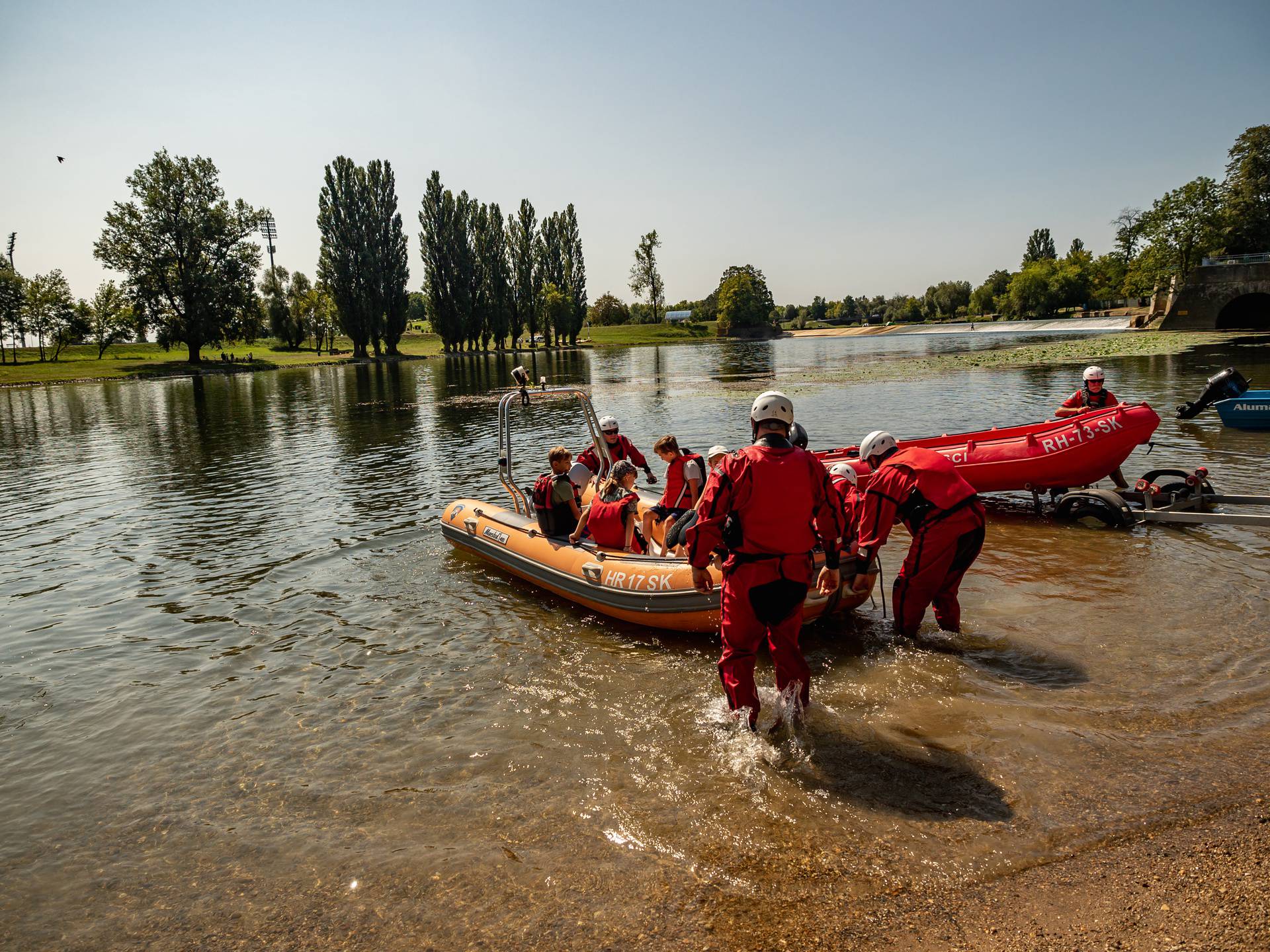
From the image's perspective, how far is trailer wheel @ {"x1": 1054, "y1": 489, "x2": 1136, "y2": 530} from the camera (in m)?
9.64

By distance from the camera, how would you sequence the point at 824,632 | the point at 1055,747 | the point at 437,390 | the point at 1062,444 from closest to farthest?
1. the point at 1055,747
2. the point at 824,632
3. the point at 1062,444
4. the point at 437,390

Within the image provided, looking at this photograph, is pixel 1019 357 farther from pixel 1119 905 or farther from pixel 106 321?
pixel 106 321

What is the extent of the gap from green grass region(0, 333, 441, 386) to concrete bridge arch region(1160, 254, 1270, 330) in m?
63.2

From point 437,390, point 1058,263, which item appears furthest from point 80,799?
point 1058,263

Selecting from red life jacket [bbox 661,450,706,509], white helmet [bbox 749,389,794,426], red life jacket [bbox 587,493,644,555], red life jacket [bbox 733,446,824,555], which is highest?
white helmet [bbox 749,389,794,426]

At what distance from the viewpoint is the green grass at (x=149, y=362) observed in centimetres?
5631

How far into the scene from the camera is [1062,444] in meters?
10.2

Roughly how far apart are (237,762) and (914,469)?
5705mm

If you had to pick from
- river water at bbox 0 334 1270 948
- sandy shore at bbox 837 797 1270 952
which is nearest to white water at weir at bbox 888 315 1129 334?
river water at bbox 0 334 1270 948

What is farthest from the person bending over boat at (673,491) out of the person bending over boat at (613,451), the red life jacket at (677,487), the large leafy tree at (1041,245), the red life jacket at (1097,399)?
the large leafy tree at (1041,245)

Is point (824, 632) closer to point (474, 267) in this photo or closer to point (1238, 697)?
point (1238, 697)

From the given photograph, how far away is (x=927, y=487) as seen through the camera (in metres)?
6.00

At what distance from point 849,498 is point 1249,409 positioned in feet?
46.1

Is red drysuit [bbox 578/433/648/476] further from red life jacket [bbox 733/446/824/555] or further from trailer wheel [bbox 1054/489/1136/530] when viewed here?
trailer wheel [bbox 1054/489/1136/530]
